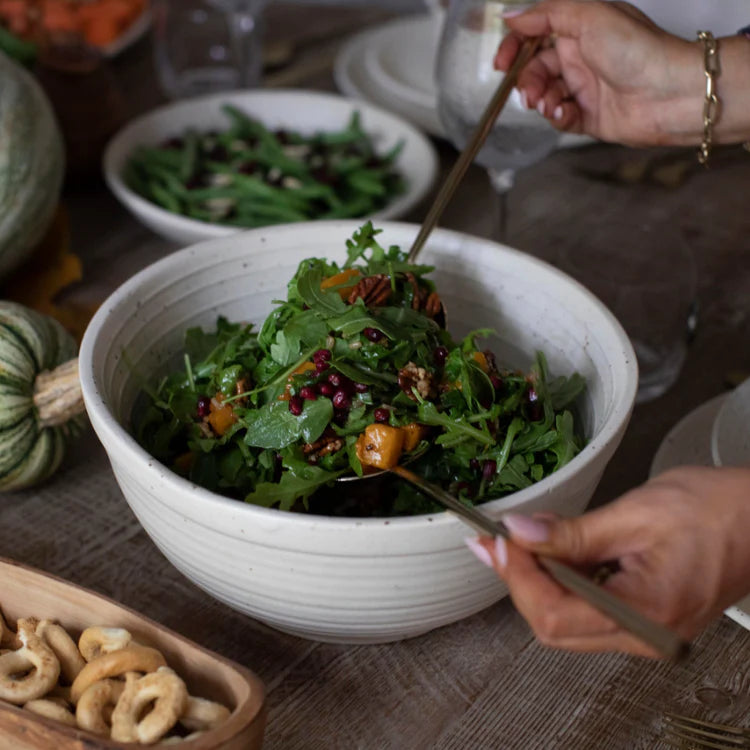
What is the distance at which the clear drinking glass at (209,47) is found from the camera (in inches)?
88.2

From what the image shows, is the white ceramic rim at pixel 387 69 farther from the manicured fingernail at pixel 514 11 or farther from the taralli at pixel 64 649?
the taralli at pixel 64 649

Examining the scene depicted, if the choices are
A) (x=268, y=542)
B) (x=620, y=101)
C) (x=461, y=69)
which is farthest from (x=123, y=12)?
(x=268, y=542)

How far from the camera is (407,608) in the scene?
2.89 ft

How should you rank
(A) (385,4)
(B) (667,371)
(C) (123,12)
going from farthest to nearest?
(A) (385,4) < (C) (123,12) < (B) (667,371)

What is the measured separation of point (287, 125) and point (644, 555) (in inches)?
59.5

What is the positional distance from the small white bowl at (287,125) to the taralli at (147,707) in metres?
1.00

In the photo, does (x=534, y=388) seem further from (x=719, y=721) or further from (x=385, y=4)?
(x=385, y=4)

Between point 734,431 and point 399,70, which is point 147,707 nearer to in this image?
point 734,431

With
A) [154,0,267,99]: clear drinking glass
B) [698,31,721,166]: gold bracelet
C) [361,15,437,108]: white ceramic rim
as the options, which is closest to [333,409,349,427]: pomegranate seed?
[698,31,721,166]: gold bracelet

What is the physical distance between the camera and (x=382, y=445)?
932 mm

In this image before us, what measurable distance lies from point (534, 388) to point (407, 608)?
0.30 m

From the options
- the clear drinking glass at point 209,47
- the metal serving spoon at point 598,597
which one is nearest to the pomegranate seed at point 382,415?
the metal serving spoon at point 598,597

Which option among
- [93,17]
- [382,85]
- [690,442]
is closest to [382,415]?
[690,442]

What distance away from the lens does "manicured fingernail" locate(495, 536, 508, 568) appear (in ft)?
2.46
